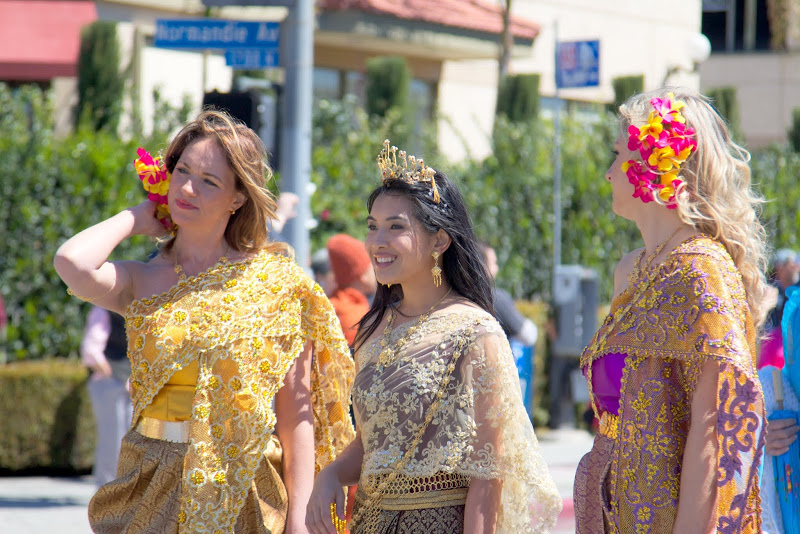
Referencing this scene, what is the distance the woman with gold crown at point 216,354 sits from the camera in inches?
119

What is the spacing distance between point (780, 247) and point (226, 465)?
1277cm

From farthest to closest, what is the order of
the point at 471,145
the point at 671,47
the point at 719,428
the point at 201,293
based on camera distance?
the point at 671,47 → the point at 471,145 → the point at 201,293 → the point at 719,428

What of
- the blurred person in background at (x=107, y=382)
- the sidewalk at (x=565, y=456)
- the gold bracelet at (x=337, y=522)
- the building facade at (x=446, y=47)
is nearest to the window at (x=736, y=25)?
the building facade at (x=446, y=47)

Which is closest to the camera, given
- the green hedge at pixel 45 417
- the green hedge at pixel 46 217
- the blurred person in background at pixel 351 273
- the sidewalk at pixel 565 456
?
the blurred person in background at pixel 351 273

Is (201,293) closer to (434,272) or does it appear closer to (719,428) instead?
(434,272)

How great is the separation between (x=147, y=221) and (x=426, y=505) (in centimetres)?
127

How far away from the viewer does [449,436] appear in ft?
9.32

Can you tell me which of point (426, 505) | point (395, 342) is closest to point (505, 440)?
point (426, 505)

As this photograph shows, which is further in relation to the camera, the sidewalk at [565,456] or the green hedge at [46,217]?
the green hedge at [46,217]

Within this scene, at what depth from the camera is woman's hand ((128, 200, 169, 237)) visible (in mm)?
3295

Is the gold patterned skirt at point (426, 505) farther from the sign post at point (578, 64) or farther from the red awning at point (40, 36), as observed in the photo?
the red awning at point (40, 36)

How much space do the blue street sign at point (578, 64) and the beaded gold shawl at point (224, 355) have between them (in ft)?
22.7

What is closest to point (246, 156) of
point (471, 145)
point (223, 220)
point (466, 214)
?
point (223, 220)

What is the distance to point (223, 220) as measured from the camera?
3.25 m
